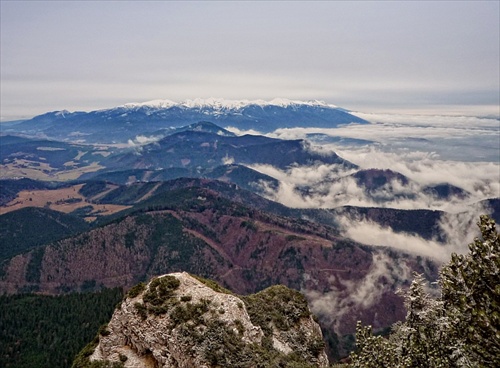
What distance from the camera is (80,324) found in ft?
601

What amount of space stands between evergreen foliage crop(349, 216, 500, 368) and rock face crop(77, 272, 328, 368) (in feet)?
89.5

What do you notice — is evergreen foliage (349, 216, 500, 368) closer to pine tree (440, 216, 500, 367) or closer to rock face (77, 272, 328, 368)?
pine tree (440, 216, 500, 367)

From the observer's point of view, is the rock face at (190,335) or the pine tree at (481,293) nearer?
the pine tree at (481,293)

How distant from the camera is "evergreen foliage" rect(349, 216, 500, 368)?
22172 mm

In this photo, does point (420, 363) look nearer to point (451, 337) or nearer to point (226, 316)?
point (451, 337)

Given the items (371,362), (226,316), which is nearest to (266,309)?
(226,316)

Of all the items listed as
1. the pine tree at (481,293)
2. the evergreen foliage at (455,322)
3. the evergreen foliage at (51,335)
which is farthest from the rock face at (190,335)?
the evergreen foliage at (51,335)

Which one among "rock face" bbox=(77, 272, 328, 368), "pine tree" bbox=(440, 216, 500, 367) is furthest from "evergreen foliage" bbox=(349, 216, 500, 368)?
"rock face" bbox=(77, 272, 328, 368)

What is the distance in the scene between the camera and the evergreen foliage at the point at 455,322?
22172 mm

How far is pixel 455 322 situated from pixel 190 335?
130 ft

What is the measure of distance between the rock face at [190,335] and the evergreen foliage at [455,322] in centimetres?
2729

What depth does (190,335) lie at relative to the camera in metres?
55.8

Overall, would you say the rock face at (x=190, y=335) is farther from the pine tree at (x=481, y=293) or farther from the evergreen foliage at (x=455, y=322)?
the pine tree at (x=481, y=293)

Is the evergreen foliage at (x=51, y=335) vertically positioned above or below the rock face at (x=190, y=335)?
below
